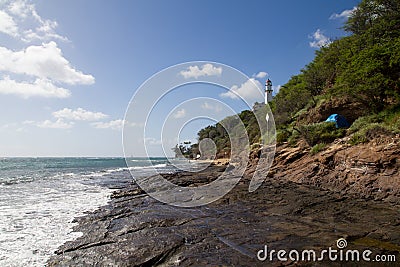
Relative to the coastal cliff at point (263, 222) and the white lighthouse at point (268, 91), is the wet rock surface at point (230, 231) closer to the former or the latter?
the coastal cliff at point (263, 222)

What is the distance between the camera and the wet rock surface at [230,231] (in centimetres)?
523

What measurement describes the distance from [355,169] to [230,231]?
824 cm

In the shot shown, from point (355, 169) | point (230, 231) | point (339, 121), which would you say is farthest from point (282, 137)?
point (230, 231)

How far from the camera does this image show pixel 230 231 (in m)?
6.75

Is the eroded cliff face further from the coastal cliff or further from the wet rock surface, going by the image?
the wet rock surface

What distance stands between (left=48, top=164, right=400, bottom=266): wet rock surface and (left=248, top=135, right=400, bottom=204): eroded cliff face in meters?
0.89

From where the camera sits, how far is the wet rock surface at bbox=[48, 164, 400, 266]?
5.23 metres

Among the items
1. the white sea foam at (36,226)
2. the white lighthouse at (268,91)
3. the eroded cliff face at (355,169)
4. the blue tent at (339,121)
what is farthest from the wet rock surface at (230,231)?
the white lighthouse at (268,91)

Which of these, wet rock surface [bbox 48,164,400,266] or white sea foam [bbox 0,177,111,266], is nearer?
wet rock surface [bbox 48,164,400,266]

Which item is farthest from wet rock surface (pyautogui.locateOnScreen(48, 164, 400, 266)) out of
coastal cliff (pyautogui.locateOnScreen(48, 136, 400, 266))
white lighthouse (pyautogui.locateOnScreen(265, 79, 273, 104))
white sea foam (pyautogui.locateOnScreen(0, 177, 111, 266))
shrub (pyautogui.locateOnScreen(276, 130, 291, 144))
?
white lighthouse (pyautogui.locateOnScreen(265, 79, 273, 104))

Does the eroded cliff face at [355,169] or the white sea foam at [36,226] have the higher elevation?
the eroded cliff face at [355,169]

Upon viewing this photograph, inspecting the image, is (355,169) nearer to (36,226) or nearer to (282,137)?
(282,137)

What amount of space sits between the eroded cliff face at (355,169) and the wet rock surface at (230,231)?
890 mm

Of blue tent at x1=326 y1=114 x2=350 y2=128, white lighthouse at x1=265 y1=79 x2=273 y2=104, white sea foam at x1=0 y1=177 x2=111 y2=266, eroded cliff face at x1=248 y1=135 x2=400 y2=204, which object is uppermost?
white lighthouse at x1=265 y1=79 x2=273 y2=104
